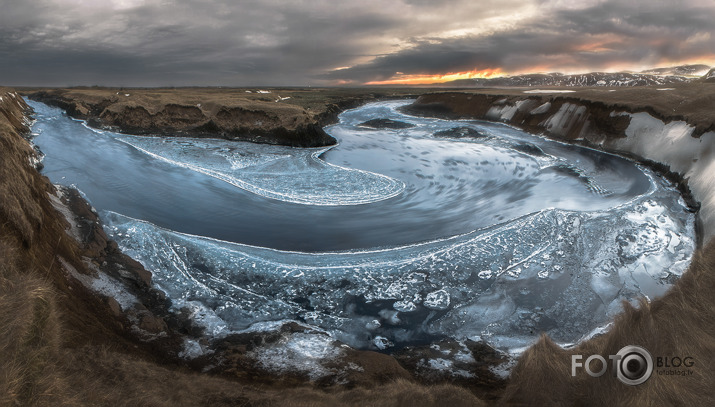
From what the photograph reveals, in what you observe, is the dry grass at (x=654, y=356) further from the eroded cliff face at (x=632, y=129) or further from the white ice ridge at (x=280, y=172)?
the white ice ridge at (x=280, y=172)

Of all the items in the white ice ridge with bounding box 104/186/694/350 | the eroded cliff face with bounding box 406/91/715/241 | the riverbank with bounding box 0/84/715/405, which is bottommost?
the white ice ridge with bounding box 104/186/694/350

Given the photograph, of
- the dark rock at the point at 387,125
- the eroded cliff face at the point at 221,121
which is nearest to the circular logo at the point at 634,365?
the eroded cliff face at the point at 221,121

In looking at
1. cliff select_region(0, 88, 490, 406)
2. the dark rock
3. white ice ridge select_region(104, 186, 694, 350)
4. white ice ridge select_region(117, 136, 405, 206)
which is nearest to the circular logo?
cliff select_region(0, 88, 490, 406)

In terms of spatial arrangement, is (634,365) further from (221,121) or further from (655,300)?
(221,121)

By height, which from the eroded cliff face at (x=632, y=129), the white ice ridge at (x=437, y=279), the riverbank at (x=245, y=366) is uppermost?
the eroded cliff face at (x=632, y=129)

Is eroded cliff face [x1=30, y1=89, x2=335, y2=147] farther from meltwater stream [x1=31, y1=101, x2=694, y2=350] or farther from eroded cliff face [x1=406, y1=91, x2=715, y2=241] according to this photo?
eroded cliff face [x1=406, y1=91, x2=715, y2=241]

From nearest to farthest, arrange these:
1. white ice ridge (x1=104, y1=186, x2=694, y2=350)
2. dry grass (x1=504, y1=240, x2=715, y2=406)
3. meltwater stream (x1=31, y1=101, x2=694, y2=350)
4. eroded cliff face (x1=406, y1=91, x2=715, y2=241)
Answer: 1. dry grass (x1=504, y1=240, x2=715, y2=406)
2. white ice ridge (x1=104, y1=186, x2=694, y2=350)
3. meltwater stream (x1=31, y1=101, x2=694, y2=350)
4. eroded cliff face (x1=406, y1=91, x2=715, y2=241)

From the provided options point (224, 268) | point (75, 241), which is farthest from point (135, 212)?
point (224, 268)
